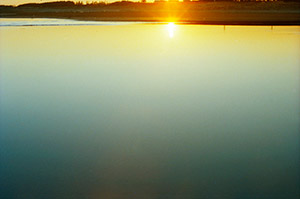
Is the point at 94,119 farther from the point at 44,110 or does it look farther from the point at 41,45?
the point at 41,45

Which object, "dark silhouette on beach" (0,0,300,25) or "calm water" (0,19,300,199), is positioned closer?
"calm water" (0,19,300,199)

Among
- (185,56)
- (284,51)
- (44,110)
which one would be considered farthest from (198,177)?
(284,51)

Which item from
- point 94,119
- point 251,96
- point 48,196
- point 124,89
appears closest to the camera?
point 48,196

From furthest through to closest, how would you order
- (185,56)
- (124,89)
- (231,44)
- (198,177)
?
(231,44) → (185,56) → (124,89) → (198,177)

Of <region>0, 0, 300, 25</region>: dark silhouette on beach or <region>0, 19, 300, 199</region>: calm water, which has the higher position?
<region>0, 0, 300, 25</region>: dark silhouette on beach

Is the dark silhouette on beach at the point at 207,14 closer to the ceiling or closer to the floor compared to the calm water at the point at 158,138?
closer to the ceiling

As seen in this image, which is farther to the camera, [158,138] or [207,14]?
[207,14]

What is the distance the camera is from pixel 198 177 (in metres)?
4.67

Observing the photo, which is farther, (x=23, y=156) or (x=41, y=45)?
(x=41, y=45)

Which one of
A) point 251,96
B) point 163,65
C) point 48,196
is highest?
point 163,65

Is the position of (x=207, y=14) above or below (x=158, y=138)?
above

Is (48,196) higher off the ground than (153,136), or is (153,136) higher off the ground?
(153,136)

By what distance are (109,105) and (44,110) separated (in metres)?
1.09

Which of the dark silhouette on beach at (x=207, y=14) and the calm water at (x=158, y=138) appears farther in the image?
the dark silhouette on beach at (x=207, y=14)
